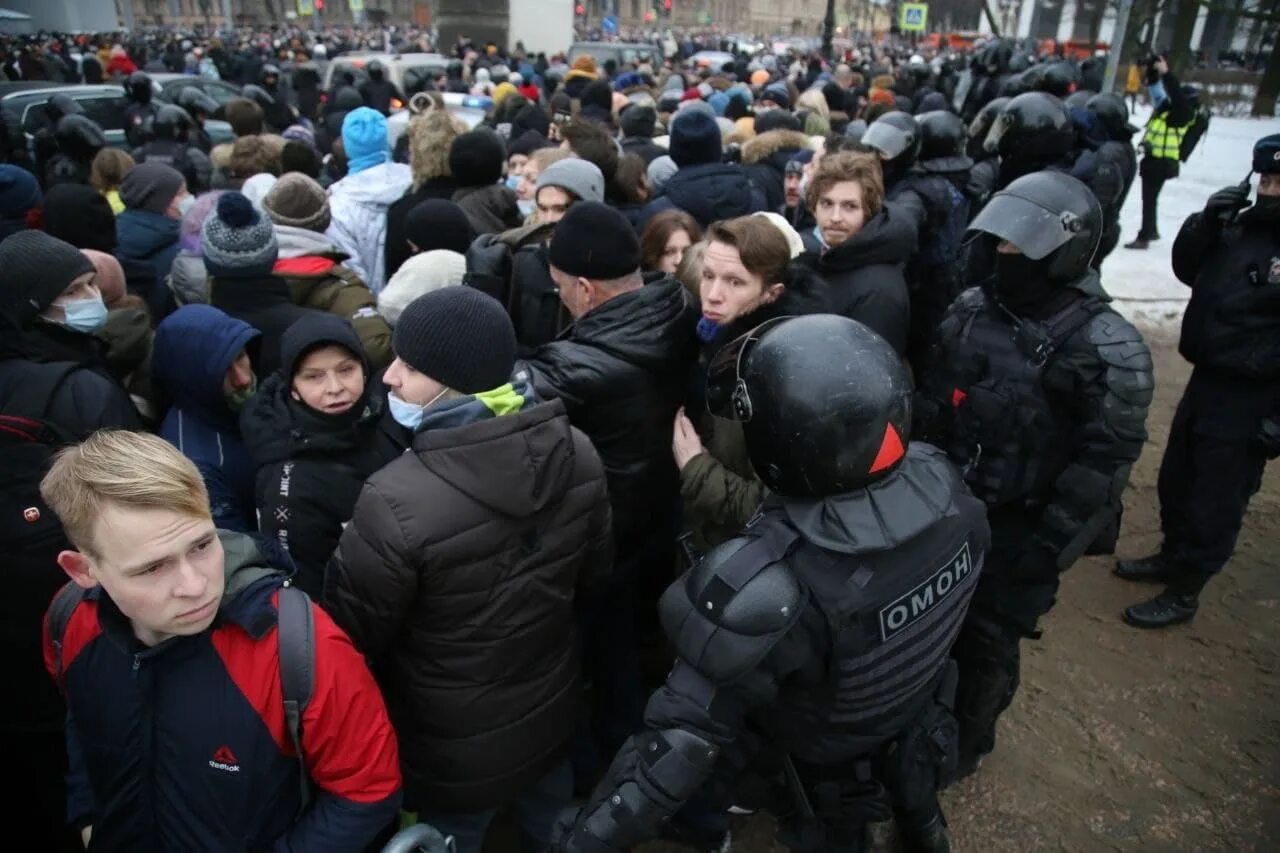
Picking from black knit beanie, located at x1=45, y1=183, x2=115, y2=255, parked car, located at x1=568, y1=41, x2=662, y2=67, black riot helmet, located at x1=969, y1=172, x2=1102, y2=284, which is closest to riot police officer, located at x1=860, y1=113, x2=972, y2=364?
black riot helmet, located at x1=969, y1=172, x2=1102, y2=284

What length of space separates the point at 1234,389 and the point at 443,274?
3574 mm

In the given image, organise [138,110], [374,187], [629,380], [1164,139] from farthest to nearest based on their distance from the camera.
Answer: [138,110]
[1164,139]
[374,187]
[629,380]

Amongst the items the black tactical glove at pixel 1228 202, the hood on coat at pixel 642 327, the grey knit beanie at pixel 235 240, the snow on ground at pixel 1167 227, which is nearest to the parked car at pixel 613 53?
the snow on ground at pixel 1167 227

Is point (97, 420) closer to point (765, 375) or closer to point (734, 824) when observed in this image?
point (765, 375)

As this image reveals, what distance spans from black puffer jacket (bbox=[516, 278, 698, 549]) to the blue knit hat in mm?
3151

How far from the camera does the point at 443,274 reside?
352 cm

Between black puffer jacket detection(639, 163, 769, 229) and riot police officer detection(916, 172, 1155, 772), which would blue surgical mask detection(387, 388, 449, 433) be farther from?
black puffer jacket detection(639, 163, 769, 229)

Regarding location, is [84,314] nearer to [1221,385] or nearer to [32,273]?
[32,273]

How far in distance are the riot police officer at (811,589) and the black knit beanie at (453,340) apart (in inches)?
24.9

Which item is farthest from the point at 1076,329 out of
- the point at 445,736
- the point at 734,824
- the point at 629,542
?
the point at 445,736

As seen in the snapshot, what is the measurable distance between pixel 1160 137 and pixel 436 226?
9033 millimetres

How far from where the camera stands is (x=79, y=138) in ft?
20.5

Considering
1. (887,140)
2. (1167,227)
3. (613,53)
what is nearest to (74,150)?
(887,140)

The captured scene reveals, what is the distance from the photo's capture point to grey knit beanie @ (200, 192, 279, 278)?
3189 mm
